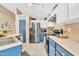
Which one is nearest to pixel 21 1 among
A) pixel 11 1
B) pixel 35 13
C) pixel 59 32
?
pixel 11 1

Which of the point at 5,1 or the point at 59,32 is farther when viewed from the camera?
the point at 59,32

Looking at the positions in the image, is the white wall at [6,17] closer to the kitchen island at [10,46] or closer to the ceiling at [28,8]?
the ceiling at [28,8]

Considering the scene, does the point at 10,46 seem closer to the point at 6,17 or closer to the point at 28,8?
the point at 6,17

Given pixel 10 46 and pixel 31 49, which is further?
pixel 31 49

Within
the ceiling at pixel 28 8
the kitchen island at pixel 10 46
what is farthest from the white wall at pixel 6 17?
the kitchen island at pixel 10 46

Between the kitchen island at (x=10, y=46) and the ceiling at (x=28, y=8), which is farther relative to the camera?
the ceiling at (x=28, y=8)

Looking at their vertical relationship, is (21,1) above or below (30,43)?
above

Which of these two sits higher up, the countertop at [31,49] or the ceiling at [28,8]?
the ceiling at [28,8]

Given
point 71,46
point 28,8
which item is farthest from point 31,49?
point 71,46

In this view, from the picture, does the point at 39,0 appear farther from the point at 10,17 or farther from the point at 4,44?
the point at 4,44

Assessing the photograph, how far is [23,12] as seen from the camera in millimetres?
2613

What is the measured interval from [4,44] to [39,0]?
3.23ft

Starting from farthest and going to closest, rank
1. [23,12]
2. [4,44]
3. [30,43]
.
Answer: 1. [30,43]
2. [23,12]
3. [4,44]

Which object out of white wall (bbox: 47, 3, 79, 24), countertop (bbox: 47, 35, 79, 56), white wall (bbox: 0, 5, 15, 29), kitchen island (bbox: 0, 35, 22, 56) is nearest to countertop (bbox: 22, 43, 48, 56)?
kitchen island (bbox: 0, 35, 22, 56)
